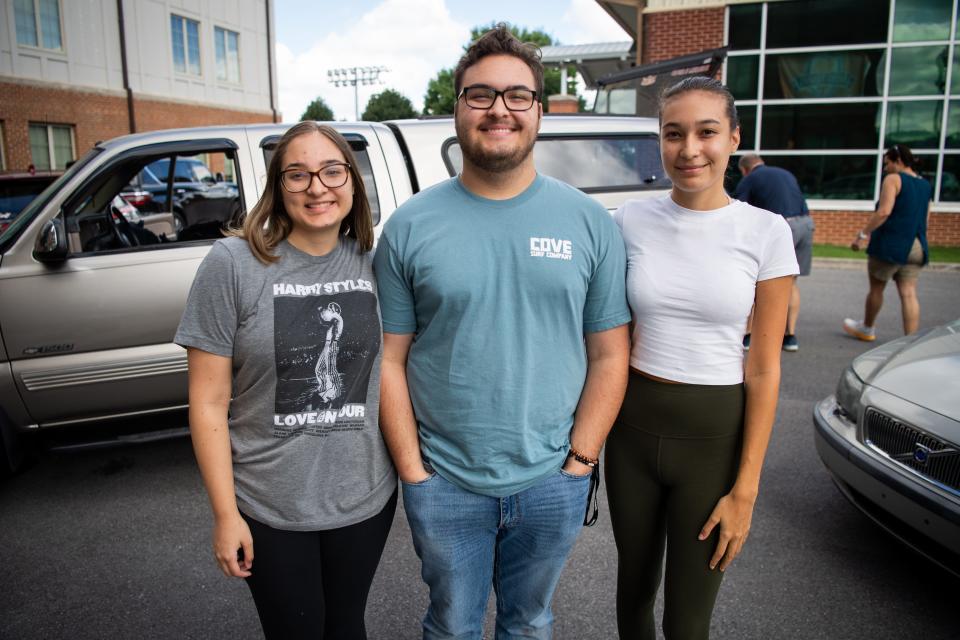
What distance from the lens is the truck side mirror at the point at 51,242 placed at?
3625 millimetres

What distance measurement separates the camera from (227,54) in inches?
1162

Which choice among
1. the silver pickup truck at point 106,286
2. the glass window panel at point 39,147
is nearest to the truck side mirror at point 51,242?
the silver pickup truck at point 106,286

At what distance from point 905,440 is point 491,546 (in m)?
1.90

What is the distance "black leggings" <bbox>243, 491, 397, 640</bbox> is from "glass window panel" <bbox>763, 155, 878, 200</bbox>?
1461cm

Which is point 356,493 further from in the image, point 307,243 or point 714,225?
point 714,225

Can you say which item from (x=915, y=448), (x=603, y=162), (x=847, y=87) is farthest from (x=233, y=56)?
(x=915, y=448)

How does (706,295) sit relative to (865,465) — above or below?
above

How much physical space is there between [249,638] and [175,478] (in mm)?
1790

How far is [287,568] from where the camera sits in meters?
1.83

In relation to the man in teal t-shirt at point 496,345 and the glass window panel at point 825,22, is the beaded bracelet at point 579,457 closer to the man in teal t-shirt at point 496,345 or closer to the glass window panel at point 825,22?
the man in teal t-shirt at point 496,345

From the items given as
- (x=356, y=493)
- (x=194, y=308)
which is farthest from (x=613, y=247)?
(x=194, y=308)

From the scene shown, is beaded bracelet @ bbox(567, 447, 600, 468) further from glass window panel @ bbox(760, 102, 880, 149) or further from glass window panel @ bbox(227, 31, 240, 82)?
glass window panel @ bbox(227, 31, 240, 82)

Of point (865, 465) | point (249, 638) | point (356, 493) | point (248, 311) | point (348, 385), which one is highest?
point (248, 311)


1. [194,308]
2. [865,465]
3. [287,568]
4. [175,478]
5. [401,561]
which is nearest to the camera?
[194,308]
